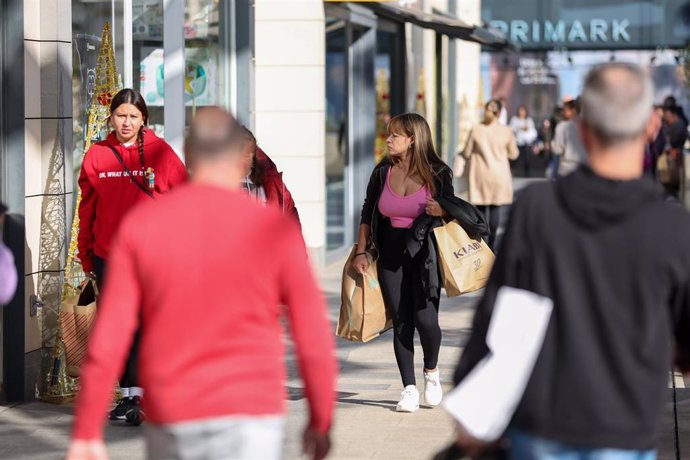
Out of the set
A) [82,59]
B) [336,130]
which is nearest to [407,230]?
[82,59]

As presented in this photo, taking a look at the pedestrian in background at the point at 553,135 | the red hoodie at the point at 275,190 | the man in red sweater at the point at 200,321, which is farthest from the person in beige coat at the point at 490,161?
the man in red sweater at the point at 200,321

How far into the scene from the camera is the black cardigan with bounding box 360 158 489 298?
793 centimetres

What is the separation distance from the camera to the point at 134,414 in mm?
7754

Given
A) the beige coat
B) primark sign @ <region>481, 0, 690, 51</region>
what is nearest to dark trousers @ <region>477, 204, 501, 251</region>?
the beige coat

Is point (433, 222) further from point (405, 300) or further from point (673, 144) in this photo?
point (673, 144)

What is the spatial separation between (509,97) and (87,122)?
36292 mm

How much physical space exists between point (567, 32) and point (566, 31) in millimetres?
44

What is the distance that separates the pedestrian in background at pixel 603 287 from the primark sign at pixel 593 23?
1664 inches

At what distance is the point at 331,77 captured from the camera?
1677cm

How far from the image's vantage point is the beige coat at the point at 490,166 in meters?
15.9

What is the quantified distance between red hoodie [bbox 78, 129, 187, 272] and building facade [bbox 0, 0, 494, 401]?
2.36ft

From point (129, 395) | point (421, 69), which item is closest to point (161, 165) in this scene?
point (129, 395)

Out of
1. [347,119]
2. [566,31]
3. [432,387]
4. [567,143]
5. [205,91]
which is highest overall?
[566,31]

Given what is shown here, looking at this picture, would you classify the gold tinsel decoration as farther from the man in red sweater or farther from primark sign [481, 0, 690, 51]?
primark sign [481, 0, 690, 51]
